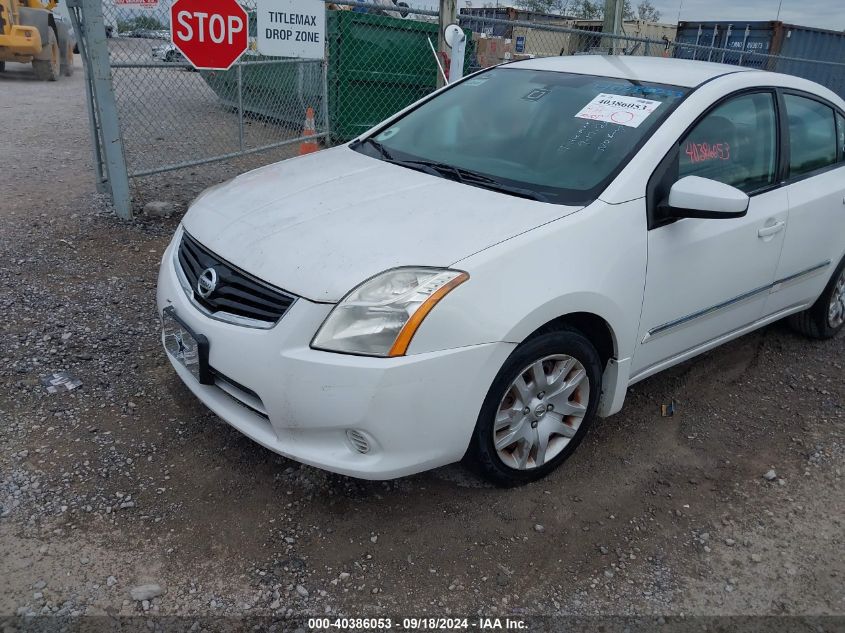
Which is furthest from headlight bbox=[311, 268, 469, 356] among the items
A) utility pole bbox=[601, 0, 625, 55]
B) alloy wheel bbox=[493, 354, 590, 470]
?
utility pole bbox=[601, 0, 625, 55]

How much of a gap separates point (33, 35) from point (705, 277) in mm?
16000

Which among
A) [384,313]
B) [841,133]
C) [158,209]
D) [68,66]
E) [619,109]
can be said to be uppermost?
[619,109]

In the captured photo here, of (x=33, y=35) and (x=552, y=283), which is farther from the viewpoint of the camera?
(x=33, y=35)

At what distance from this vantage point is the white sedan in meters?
2.39

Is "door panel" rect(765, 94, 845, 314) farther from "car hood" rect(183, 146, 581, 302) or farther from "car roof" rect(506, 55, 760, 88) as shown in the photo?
"car hood" rect(183, 146, 581, 302)

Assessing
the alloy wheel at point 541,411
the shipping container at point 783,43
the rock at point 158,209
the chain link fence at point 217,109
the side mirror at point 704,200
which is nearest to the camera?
the alloy wheel at point 541,411

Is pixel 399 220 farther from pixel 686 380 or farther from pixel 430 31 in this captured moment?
pixel 430 31

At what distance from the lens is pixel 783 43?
1841 centimetres

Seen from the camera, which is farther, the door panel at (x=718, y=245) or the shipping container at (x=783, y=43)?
the shipping container at (x=783, y=43)

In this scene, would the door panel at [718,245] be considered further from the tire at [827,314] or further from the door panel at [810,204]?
the tire at [827,314]

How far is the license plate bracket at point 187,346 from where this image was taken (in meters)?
2.64

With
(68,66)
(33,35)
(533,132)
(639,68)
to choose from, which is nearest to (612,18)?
(639,68)

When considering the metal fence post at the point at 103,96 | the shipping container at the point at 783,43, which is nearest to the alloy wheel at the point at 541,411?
the metal fence post at the point at 103,96

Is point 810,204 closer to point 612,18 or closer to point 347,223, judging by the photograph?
point 347,223
